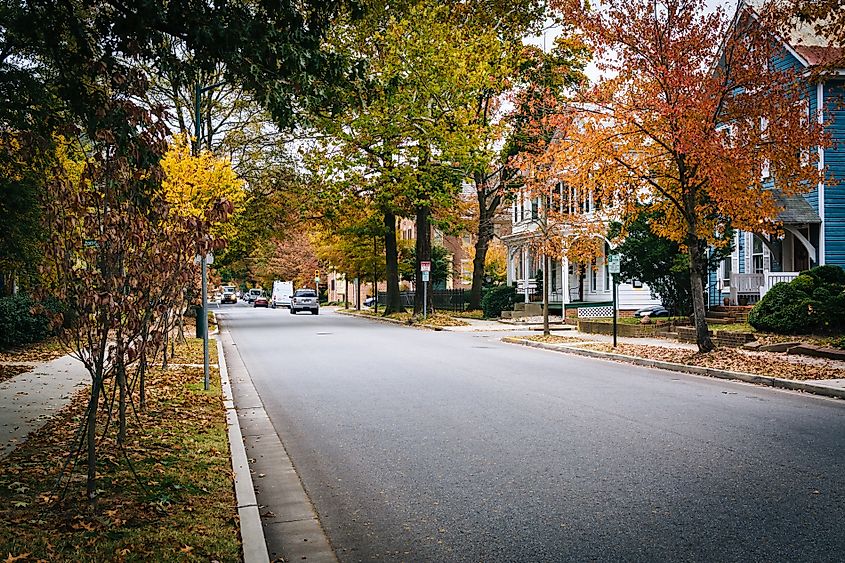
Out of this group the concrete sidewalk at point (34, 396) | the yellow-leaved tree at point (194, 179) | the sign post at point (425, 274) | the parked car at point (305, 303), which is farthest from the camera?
the parked car at point (305, 303)

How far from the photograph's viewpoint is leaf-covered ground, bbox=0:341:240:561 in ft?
17.4

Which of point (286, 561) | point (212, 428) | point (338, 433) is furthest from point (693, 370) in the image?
Answer: point (286, 561)

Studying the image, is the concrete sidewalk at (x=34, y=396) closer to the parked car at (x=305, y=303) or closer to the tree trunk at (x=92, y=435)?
the tree trunk at (x=92, y=435)

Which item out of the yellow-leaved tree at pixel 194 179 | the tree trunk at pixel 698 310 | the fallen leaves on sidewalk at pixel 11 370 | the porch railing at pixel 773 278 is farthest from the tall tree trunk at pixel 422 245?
the fallen leaves on sidewalk at pixel 11 370

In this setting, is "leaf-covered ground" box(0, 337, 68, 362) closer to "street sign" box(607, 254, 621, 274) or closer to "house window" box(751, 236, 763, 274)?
"street sign" box(607, 254, 621, 274)

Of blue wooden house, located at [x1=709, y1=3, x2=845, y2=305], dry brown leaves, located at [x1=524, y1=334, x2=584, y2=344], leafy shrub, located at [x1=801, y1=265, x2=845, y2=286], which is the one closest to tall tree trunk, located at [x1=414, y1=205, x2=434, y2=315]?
dry brown leaves, located at [x1=524, y1=334, x2=584, y2=344]

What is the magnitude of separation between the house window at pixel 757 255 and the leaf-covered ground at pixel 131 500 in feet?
81.8

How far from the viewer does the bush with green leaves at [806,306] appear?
800 inches

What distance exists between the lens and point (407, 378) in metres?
15.4

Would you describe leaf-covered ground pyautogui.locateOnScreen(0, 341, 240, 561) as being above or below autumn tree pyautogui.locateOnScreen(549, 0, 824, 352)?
below

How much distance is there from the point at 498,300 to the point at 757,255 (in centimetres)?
1657

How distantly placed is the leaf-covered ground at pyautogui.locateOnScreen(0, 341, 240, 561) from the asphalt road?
889 mm

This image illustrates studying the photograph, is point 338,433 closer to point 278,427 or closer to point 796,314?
point 278,427

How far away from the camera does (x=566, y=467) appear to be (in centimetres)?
783
